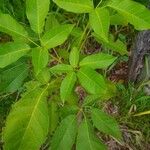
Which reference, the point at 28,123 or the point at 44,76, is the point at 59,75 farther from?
the point at 28,123

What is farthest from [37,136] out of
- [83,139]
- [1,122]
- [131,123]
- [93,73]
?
[131,123]

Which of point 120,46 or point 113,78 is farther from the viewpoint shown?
point 113,78

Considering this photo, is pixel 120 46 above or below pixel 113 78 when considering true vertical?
above

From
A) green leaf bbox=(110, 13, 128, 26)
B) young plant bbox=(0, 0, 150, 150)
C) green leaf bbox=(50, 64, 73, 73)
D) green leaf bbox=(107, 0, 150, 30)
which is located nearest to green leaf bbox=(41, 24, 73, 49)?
young plant bbox=(0, 0, 150, 150)

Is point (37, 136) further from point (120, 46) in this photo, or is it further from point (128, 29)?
point (128, 29)

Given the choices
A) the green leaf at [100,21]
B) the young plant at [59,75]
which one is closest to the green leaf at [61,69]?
the young plant at [59,75]

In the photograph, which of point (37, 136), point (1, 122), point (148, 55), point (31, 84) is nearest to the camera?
point (37, 136)

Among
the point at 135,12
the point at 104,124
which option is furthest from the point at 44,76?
the point at 135,12

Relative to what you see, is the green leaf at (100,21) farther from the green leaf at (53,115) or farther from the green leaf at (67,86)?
the green leaf at (53,115)
